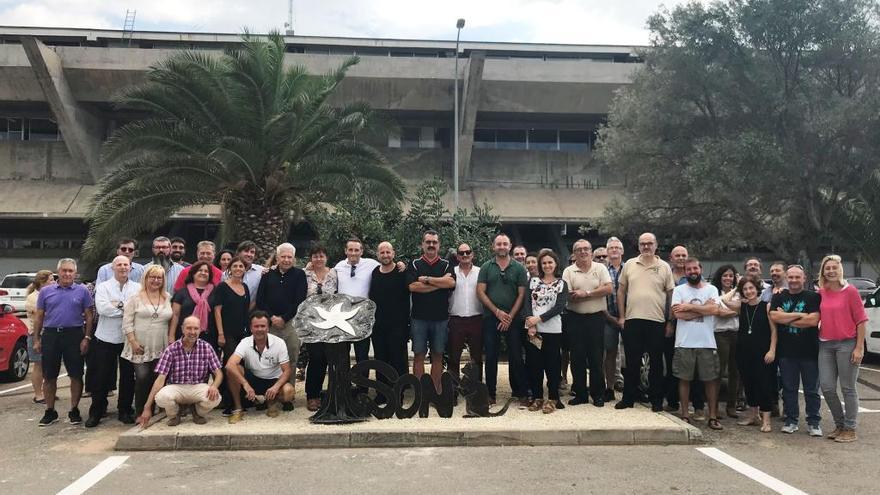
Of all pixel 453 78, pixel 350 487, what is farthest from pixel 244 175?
pixel 453 78

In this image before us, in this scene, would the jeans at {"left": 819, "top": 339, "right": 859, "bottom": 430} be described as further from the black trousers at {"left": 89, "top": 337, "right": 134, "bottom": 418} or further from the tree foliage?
the black trousers at {"left": 89, "top": 337, "right": 134, "bottom": 418}

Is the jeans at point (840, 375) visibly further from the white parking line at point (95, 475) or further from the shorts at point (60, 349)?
the shorts at point (60, 349)

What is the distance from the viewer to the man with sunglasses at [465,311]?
6.93 metres

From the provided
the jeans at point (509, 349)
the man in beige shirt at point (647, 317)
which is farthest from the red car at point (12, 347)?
the man in beige shirt at point (647, 317)

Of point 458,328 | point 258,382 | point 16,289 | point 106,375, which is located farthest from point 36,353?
point 16,289

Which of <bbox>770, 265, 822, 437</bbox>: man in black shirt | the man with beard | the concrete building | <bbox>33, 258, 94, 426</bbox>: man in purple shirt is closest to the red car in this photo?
<bbox>33, 258, 94, 426</bbox>: man in purple shirt

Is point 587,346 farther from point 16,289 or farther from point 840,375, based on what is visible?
point 16,289

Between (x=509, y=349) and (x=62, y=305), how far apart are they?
4663 millimetres

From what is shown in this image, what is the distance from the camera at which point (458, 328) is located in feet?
22.8

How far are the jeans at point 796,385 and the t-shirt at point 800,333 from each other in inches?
3.0

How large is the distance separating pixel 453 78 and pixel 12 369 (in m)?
20.2

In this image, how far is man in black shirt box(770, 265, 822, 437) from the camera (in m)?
6.27

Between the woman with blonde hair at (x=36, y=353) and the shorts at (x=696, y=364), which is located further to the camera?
the woman with blonde hair at (x=36, y=353)

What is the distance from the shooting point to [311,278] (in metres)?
7.09
